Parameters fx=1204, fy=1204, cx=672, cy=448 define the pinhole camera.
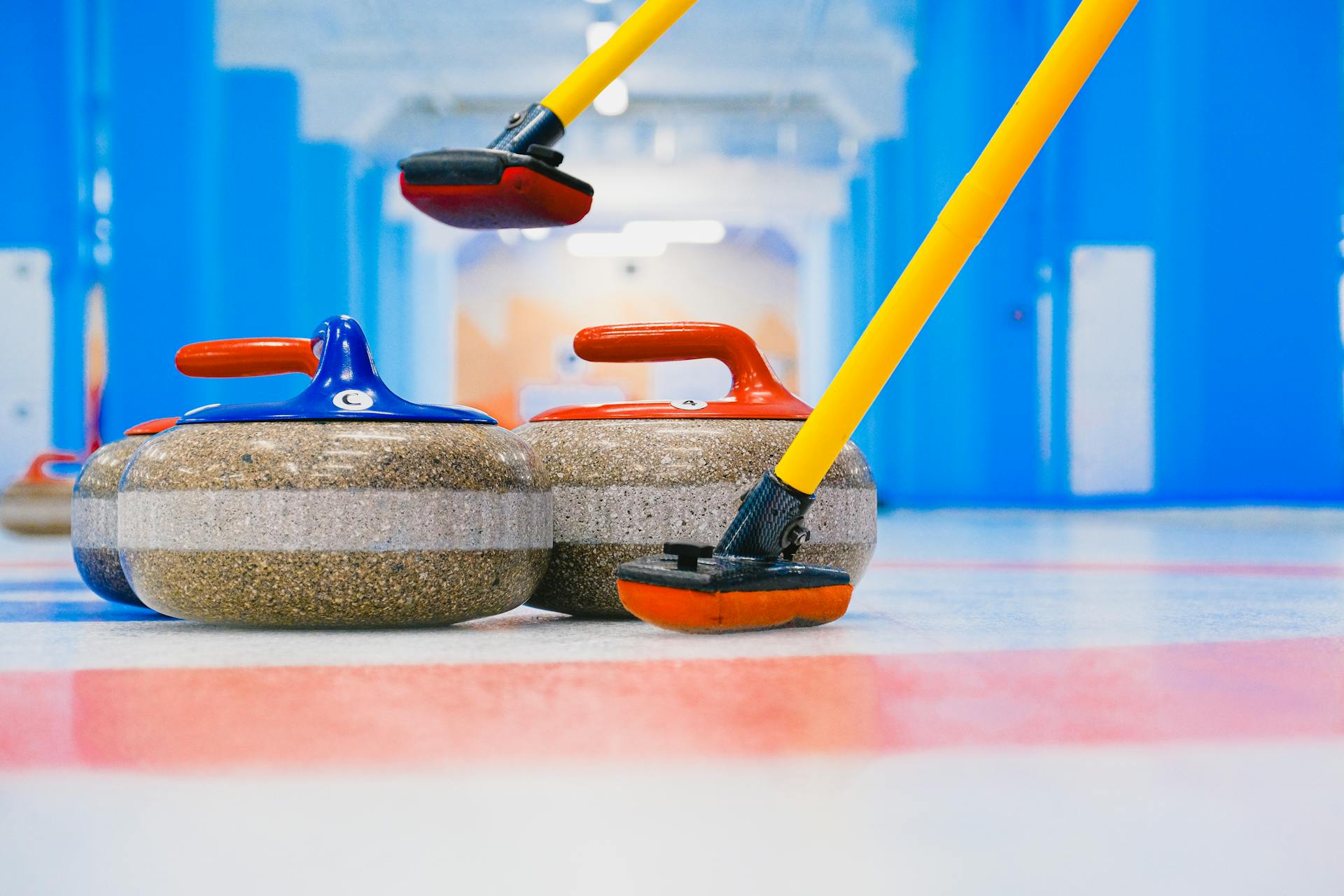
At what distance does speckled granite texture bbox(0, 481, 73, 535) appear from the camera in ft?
9.93

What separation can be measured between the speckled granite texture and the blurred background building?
209 centimetres

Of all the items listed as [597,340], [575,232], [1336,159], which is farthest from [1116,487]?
[575,232]

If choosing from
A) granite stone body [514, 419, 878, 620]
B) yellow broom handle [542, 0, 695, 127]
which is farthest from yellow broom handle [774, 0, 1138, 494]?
yellow broom handle [542, 0, 695, 127]

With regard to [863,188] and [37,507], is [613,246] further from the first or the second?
[37,507]

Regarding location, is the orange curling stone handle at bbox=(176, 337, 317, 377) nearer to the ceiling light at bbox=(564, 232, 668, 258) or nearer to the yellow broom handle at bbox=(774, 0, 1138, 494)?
the yellow broom handle at bbox=(774, 0, 1138, 494)

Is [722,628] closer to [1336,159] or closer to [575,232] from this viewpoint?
[1336,159]

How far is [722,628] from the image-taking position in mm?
1044

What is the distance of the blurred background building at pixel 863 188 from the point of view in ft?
16.4

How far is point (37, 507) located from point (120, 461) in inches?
77.9

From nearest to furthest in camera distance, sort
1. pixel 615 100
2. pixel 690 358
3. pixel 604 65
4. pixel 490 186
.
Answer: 1. pixel 490 186
2. pixel 604 65
3. pixel 690 358
4. pixel 615 100

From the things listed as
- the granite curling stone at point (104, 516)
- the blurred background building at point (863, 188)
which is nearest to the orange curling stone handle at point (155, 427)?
the granite curling stone at point (104, 516)

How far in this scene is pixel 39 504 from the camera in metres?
3.04

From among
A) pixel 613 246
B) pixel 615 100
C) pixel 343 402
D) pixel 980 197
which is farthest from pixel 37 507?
pixel 613 246

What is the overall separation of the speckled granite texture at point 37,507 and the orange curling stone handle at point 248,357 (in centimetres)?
197
